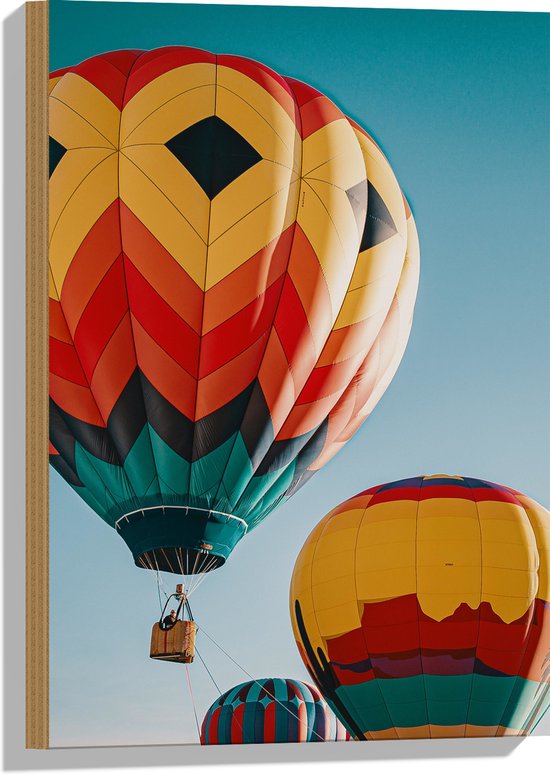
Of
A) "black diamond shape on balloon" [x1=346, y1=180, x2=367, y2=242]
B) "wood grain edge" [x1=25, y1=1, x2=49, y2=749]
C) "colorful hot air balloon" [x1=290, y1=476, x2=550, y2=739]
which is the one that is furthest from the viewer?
"colorful hot air balloon" [x1=290, y1=476, x2=550, y2=739]

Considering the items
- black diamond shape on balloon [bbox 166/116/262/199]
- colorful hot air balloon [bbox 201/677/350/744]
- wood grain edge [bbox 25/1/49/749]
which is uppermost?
black diamond shape on balloon [bbox 166/116/262/199]

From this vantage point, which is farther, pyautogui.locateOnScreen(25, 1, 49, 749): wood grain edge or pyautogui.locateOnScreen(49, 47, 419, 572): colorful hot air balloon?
pyautogui.locateOnScreen(49, 47, 419, 572): colorful hot air balloon

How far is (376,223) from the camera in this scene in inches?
237

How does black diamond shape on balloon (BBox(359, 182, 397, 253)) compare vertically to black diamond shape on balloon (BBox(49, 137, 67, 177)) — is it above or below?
below

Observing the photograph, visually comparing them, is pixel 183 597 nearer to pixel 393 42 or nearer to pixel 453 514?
pixel 453 514

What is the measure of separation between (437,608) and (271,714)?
0.92m

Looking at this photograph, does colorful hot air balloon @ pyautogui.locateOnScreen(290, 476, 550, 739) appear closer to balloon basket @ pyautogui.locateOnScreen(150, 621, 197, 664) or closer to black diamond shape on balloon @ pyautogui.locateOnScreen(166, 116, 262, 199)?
balloon basket @ pyautogui.locateOnScreen(150, 621, 197, 664)

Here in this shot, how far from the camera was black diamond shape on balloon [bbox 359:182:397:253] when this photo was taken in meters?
6.00

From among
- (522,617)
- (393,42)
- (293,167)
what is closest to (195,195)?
(293,167)

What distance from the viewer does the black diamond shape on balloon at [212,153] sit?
5664 mm

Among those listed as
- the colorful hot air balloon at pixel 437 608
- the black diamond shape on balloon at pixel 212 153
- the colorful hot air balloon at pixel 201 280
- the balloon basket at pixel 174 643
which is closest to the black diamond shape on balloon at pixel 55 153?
the colorful hot air balloon at pixel 201 280

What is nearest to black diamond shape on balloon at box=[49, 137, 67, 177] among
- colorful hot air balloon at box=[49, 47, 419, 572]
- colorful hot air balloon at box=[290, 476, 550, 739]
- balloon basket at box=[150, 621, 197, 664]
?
colorful hot air balloon at box=[49, 47, 419, 572]

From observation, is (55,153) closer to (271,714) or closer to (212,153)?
(212,153)

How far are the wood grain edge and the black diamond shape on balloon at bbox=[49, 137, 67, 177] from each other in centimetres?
7
